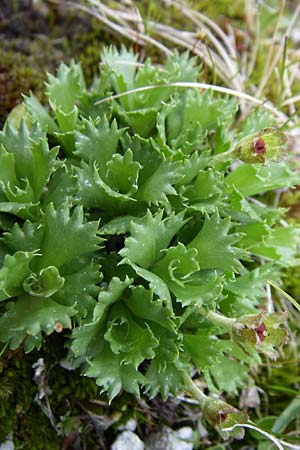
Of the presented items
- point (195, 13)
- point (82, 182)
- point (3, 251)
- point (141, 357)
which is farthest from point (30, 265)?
point (195, 13)

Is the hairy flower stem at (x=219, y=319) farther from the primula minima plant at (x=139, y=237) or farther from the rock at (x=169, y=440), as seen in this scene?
the rock at (x=169, y=440)

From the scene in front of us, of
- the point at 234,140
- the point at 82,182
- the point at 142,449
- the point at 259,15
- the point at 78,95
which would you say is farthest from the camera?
the point at 259,15

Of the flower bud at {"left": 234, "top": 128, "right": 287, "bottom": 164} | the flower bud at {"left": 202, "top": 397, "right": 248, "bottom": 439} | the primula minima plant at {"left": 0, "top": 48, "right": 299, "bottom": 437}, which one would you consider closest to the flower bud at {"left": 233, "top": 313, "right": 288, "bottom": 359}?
the primula minima plant at {"left": 0, "top": 48, "right": 299, "bottom": 437}

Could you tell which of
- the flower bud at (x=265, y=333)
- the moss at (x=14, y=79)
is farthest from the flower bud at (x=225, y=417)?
the moss at (x=14, y=79)

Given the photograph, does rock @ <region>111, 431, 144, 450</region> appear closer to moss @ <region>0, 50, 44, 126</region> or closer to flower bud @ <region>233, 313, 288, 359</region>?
flower bud @ <region>233, 313, 288, 359</region>

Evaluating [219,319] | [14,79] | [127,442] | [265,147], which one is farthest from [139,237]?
[14,79]

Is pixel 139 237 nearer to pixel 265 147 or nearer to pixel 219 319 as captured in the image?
pixel 219 319

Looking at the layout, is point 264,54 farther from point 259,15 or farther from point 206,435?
point 206,435
